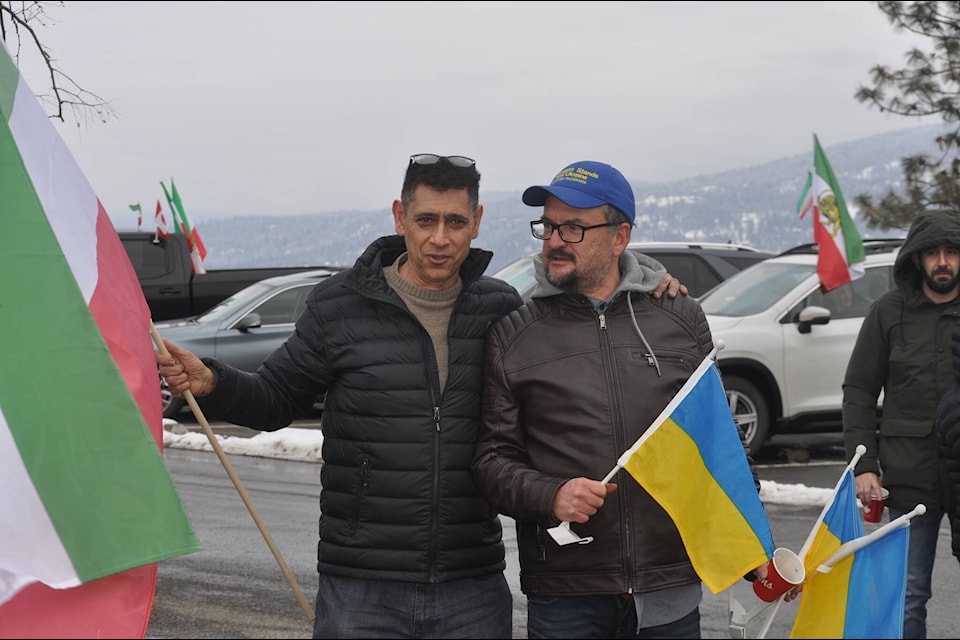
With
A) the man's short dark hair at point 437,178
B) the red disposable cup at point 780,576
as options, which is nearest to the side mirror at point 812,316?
the red disposable cup at point 780,576

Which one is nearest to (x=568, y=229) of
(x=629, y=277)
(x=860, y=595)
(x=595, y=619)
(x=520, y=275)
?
(x=629, y=277)

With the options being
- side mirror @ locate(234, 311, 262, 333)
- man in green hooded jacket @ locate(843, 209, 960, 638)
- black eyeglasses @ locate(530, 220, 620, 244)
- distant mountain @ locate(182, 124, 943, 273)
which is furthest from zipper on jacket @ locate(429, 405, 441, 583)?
distant mountain @ locate(182, 124, 943, 273)

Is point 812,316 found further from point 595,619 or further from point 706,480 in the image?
point 595,619

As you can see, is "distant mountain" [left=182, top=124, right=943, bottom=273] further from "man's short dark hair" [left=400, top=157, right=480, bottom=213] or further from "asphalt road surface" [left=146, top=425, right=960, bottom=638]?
"man's short dark hair" [left=400, top=157, right=480, bottom=213]

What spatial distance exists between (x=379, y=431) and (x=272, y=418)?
0.44 meters

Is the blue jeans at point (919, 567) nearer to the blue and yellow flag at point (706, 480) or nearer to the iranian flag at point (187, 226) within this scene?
the blue and yellow flag at point (706, 480)

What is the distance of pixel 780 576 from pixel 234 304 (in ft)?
42.8

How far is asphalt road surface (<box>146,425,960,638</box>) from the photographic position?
6.89 m

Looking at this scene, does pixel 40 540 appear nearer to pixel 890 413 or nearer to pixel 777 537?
pixel 890 413

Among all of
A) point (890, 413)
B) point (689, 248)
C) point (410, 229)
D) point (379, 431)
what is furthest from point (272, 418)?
point (689, 248)

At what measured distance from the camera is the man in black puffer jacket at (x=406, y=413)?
3773mm

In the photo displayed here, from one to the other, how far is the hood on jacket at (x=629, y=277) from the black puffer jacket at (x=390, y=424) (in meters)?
0.15

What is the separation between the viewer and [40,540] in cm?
307

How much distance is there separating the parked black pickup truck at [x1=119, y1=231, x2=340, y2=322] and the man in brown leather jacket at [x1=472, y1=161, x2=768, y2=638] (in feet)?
55.4
